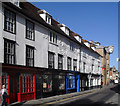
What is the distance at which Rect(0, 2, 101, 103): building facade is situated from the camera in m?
16.5

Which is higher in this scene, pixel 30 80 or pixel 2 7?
pixel 2 7

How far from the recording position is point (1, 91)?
46.6ft

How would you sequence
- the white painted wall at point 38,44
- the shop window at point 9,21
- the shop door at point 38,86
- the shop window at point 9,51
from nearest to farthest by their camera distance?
the shop window at point 9,51 → the shop window at point 9,21 → the white painted wall at point 38,44 → the shop door at point 38,86

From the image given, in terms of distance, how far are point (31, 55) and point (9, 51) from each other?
12.3ft

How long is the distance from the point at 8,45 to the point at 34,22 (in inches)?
204

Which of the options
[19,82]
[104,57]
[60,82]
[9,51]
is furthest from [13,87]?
[104,57]

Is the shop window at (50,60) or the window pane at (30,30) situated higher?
the window pane at (30,30)

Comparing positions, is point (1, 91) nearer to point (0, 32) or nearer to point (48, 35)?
point (0, 32)

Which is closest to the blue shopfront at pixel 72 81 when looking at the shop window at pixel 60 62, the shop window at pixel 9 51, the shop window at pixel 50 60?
the shop window at pixel 60 62

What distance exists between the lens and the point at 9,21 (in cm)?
1702

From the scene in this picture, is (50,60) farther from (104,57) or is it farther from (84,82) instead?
(104,57)

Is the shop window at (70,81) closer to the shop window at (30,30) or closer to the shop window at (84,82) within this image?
the shop window at (84,82)

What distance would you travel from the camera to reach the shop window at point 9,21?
16.6 meters

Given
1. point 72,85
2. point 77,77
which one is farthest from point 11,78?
point 77,77
